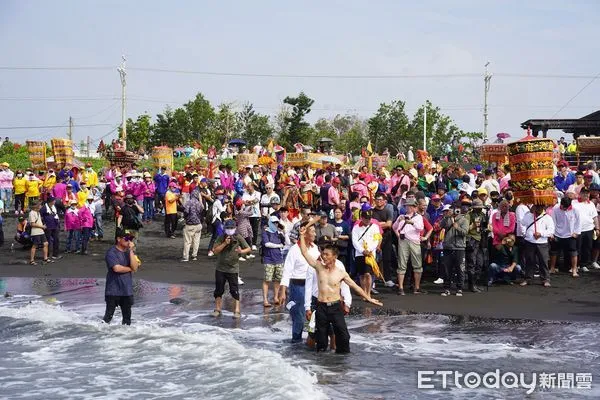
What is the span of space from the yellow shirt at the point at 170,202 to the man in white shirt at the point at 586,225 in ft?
37.6

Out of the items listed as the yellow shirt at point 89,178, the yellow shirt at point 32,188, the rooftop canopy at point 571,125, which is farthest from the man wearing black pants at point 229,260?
the rooftop canopy at point 571,125

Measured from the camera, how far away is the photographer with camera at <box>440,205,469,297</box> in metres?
16.0

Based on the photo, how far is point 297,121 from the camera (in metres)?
57.9

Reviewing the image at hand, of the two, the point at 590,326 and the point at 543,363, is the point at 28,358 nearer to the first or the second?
the point at 543,363

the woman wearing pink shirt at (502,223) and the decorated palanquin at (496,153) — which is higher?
the decorated palanquin at (496,153)

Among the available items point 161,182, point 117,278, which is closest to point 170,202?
point 161,182

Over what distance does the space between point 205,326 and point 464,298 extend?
533cm

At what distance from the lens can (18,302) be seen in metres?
16.6

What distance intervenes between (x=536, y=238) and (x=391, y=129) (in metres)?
46.5

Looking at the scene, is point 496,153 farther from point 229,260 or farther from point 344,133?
point 344,133

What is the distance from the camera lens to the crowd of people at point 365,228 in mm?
14484

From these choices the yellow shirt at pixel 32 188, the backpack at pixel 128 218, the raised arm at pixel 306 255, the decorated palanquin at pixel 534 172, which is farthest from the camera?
the yellow shirt at pixel 32 188

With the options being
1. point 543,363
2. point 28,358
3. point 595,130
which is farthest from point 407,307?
point 595,130

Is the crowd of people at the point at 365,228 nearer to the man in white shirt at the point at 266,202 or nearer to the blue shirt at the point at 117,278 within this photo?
the man in white shirt at the point at 266,202
